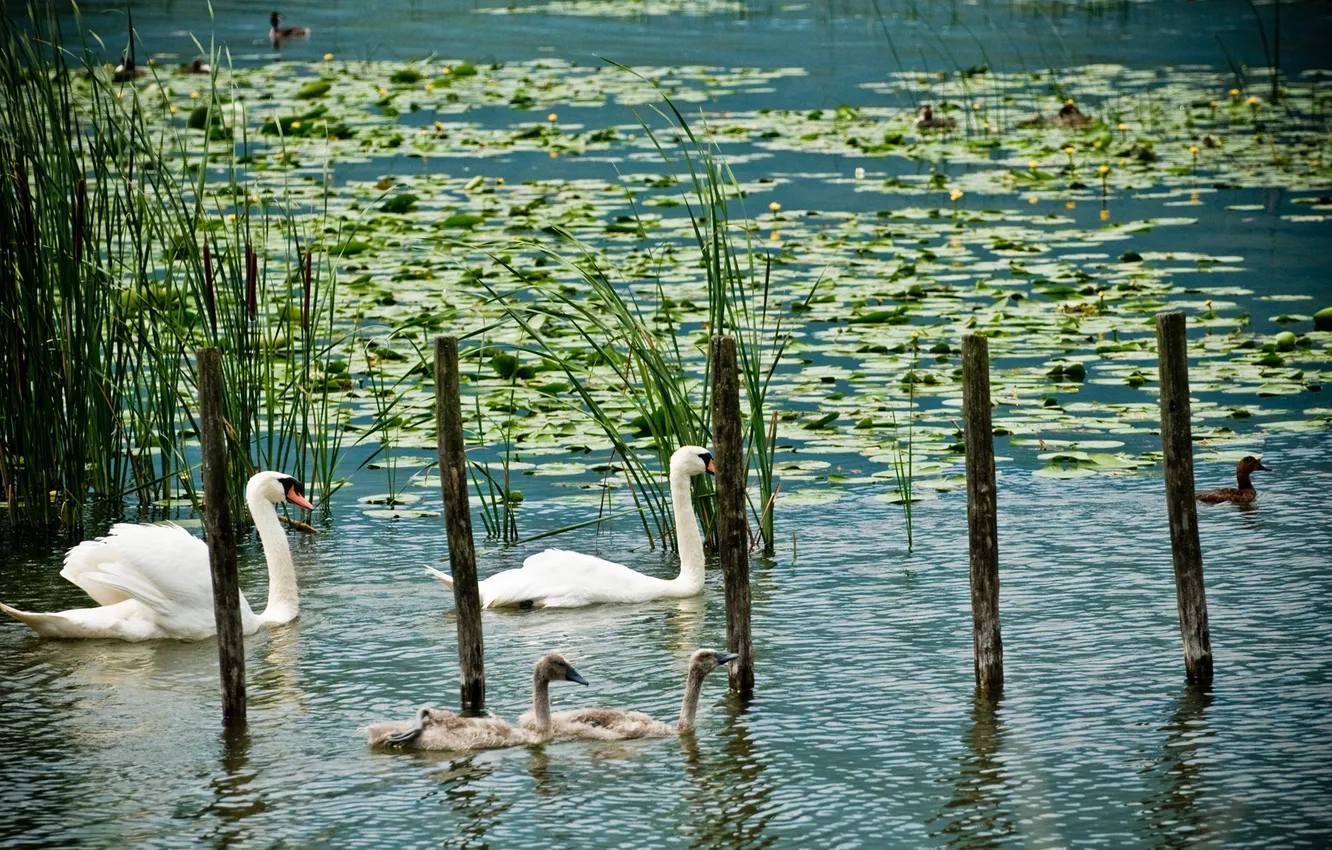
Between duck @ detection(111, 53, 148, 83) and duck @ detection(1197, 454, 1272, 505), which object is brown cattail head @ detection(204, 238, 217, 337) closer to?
duck @ detection(111, 53, 148, 83)

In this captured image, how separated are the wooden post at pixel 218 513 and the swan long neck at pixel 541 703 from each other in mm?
1020

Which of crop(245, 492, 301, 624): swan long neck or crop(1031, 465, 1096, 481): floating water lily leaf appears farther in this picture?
crop(1031, 465, 1096, 481): floating water lily leaf

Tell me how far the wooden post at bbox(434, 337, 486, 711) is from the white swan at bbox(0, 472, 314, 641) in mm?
1383

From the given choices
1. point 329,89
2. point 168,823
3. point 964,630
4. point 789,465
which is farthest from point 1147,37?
point 168,823

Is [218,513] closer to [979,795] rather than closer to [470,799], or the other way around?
[470,799]

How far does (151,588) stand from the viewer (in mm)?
7762

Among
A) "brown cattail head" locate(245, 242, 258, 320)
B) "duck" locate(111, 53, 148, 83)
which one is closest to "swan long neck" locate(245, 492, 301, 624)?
"brown cattail head" locate(245, 242, 258, 320)

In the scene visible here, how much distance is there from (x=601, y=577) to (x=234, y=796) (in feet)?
8.15

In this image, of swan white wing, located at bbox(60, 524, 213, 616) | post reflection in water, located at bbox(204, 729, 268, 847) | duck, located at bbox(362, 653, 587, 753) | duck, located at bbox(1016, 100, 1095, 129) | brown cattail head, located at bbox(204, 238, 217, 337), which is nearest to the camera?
post reflection in water, located at bbox(204, 729, 268, 847)

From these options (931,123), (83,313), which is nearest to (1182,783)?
(83,313)

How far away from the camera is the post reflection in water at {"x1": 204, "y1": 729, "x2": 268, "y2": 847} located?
575cm

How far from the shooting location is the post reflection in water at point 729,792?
5727 mm

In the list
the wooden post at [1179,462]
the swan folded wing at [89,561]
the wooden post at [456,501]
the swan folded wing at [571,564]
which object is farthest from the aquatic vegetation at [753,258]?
the wooden post at [1179,462]

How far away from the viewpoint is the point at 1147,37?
1049 inches
